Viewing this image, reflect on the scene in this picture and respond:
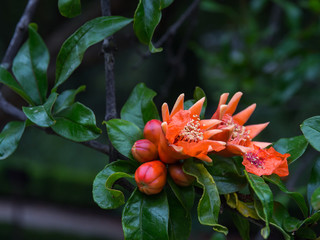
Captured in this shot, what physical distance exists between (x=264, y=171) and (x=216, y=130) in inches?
4.9

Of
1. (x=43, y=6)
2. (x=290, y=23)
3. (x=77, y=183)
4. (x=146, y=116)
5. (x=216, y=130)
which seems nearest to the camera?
(x=216, y=130)

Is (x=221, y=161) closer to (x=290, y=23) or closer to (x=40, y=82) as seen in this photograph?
(x=40, y=82)

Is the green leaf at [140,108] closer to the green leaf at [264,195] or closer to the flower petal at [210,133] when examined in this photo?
the flower petal at [210,133]

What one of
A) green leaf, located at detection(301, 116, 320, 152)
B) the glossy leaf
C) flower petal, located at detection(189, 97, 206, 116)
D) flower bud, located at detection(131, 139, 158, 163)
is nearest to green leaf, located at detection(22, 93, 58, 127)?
flower bud, located at detection(131, 139, 158, 163)

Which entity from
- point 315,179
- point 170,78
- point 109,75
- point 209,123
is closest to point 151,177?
point 209,123

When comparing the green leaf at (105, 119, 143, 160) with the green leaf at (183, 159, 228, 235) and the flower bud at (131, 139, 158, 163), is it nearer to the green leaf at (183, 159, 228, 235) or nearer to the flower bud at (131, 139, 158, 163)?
the flower bud at (131, 139, 158, 163)

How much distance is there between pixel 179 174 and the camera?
27.3 inches

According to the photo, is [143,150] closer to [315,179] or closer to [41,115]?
[41,115]

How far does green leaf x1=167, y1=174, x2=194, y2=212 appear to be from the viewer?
69cm

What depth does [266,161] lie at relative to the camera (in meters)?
0.72

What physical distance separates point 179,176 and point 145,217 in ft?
0.33

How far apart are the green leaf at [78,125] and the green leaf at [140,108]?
0.34ft

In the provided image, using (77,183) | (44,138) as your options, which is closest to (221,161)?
Result: (77,183)

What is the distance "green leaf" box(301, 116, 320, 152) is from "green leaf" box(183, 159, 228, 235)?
208 millimetres
